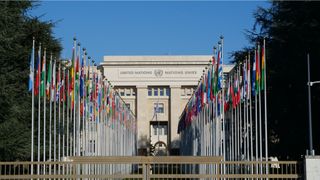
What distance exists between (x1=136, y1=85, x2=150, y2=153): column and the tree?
68765 millimetres

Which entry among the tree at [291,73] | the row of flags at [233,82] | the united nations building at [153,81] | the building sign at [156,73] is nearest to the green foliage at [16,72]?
the row of flags at [233,82]

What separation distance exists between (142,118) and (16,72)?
257 ft

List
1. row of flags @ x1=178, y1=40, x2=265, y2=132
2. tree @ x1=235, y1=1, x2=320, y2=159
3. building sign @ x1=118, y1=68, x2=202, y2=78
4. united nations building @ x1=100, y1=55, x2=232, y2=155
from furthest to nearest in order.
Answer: building sign @ x1=118, y1=68, x2=202, y2=78, united nations building @ x1=100, y1=55, x2=232, y2=155, tree @ x1=235, y1=1, x2=320, y2=159, row of flags @ x1=178, y1=40, x2=265, y2=132

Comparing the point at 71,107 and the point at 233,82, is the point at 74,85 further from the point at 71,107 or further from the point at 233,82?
the point at 233,82

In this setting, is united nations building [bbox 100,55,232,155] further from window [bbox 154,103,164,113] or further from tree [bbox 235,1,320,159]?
tree [bbox 235,1,320,159]

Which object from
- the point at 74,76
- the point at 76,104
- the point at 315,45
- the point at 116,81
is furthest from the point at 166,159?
the point at 116,81

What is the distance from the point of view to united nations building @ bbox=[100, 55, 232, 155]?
374 ft

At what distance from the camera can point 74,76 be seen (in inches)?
1334

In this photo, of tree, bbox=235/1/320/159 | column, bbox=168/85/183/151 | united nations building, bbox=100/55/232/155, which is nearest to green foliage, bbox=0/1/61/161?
tree, bbox=235/1/320/159

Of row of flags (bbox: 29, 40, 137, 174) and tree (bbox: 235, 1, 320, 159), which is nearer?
row of flags (bbox: 29, 40, 137, 174)

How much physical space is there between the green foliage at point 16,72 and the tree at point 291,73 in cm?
1592

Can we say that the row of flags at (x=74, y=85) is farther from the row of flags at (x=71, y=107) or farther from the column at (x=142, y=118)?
the column at (x=142, y=118)

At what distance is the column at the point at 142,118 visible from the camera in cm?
11471

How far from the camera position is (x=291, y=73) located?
43.5 meters
